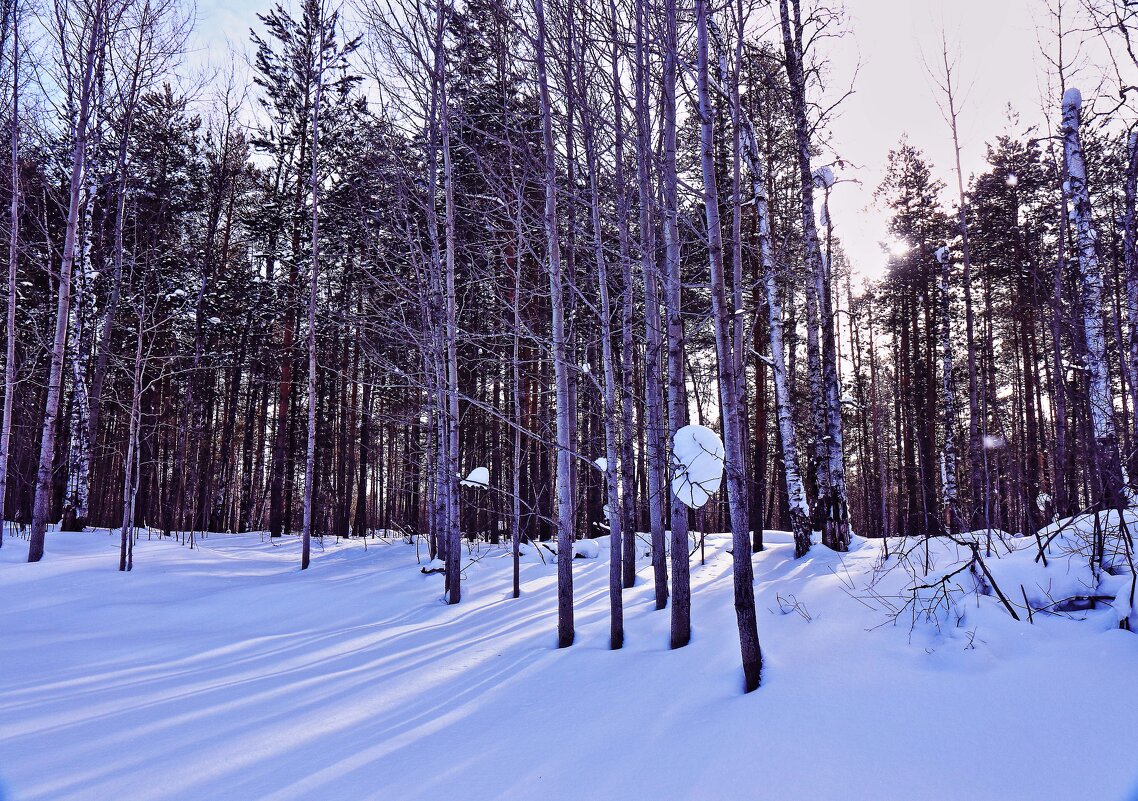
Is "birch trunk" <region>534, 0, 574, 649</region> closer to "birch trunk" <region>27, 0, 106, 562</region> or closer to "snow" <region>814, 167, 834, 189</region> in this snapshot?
"snow" <region>814, 167, 834, 189</region>

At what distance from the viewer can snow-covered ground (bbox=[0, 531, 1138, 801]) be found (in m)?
2.42

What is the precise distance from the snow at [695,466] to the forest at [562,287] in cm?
3

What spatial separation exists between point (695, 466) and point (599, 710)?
1.89m

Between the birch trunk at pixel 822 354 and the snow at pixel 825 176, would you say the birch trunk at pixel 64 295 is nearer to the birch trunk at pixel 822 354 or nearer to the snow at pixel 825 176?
the birch trunk at pixel 822 354

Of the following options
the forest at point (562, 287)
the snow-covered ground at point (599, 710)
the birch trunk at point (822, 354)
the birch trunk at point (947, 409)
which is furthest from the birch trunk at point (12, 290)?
the birch trunk at point (947, 409)

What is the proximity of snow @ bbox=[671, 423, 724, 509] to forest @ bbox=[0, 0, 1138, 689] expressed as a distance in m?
0.03

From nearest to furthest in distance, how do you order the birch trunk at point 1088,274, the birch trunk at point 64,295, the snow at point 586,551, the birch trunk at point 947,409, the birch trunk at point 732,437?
the birch trunk at point 732,437, the birch trunk at point 1088,274, the birch trunk at point 64,295, the snow at point 586,551, the birch trunk at point 947,409

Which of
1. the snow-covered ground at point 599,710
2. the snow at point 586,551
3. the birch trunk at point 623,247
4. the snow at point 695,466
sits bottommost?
the snow at point 586,551

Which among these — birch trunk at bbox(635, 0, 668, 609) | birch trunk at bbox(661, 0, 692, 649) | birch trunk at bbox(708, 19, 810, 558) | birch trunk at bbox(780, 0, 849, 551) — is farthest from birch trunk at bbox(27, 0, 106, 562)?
birch trunk at bbox(780, 0, 849, 551)

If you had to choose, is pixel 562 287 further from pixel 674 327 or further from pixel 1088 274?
pixel 1088 274

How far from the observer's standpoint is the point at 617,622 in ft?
16.2

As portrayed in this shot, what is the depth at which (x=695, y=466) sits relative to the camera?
178 inches

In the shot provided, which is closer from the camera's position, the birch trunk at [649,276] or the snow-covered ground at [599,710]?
the snow-covered ground at [599,710]

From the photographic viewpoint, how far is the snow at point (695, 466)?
14.6 feet
